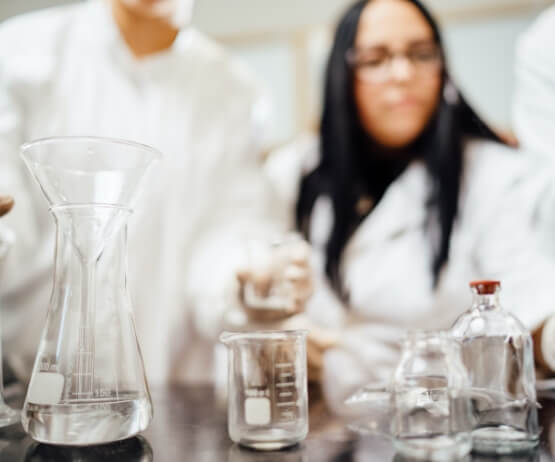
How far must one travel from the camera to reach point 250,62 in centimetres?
328

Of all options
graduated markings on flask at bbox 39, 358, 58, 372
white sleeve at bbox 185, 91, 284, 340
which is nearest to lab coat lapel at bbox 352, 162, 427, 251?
white sleeve at bbox 185, 91, 284, 340

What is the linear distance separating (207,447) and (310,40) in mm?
2866

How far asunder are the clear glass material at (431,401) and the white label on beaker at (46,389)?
0.36m

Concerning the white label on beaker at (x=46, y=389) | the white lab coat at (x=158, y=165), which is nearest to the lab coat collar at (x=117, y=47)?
the white lab coat at (x=158, y=165)

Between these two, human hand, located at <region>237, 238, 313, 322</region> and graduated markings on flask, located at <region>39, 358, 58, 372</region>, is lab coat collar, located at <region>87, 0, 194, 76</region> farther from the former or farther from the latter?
graduated markings on flask, located at <region>39, 358, 58, 372</region>

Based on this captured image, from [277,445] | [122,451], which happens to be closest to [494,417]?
[277,445]

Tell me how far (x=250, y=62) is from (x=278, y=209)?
6.26 feet

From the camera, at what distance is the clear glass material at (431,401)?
55 cm

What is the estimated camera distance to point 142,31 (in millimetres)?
1361

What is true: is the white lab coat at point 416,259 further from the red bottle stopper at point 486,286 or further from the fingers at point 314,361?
the red bottle stopper at point 486,286

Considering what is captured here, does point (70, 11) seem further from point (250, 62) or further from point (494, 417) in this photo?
point (250, 62)

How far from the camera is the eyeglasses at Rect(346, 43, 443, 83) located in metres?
1.47

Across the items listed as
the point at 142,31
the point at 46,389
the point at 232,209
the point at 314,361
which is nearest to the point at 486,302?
the point at 46,389

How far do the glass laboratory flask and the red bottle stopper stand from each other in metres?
0.40
